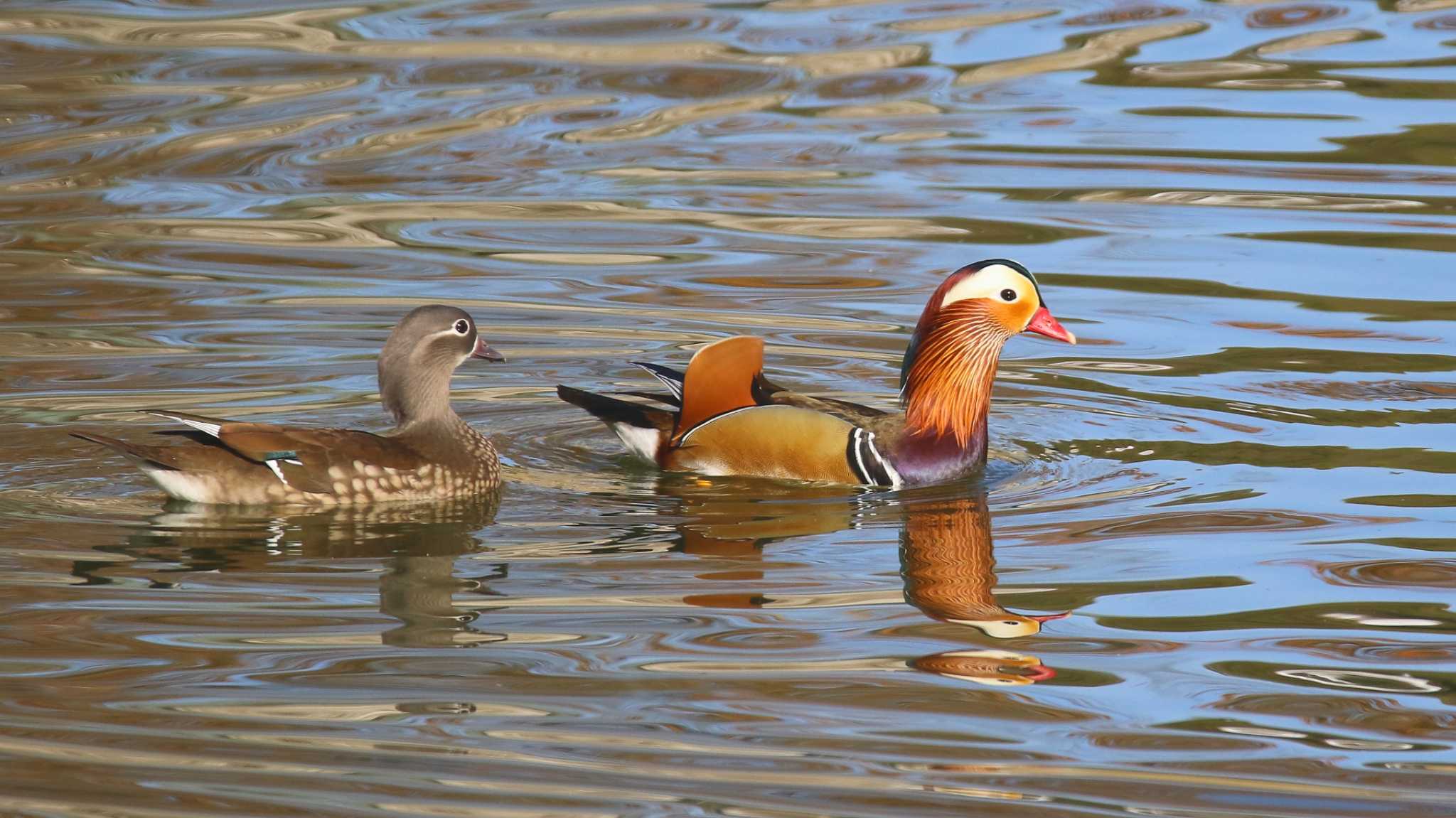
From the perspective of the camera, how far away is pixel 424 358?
8.62 m

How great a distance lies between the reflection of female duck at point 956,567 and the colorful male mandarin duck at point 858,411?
0.34m

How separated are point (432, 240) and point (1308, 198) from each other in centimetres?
555

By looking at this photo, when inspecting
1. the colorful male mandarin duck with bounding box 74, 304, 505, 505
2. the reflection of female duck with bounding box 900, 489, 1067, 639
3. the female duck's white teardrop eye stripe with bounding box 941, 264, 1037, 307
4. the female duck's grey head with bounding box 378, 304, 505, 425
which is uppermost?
the female duck's white teardrop eye stripe with bounding box 941, 264, 1037, 307

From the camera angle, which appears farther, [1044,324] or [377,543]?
[1044,324]

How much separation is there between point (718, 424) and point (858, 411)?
0.58 m

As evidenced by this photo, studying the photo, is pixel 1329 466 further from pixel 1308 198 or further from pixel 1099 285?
pixel 1308 198

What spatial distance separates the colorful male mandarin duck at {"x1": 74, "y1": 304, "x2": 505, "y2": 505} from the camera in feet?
26.1

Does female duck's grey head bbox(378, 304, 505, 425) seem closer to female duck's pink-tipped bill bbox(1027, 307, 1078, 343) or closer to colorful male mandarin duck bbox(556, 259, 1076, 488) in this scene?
colorful male mandarin duck bbox(556, 259, 1076, 488)

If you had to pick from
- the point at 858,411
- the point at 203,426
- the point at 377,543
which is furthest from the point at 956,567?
the point at 203,426

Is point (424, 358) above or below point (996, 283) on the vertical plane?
below

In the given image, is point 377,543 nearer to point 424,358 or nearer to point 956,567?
point 424,358

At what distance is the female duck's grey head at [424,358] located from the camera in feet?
28.1

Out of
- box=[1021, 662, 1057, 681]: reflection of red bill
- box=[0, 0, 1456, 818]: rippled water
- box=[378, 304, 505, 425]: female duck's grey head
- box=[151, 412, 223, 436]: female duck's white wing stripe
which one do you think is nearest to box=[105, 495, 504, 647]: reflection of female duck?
box=[0, 0, 1456, 818]: rippled water

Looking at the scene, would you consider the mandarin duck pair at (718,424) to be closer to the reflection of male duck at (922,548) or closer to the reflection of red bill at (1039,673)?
the reflection of male duck at (922,548)
